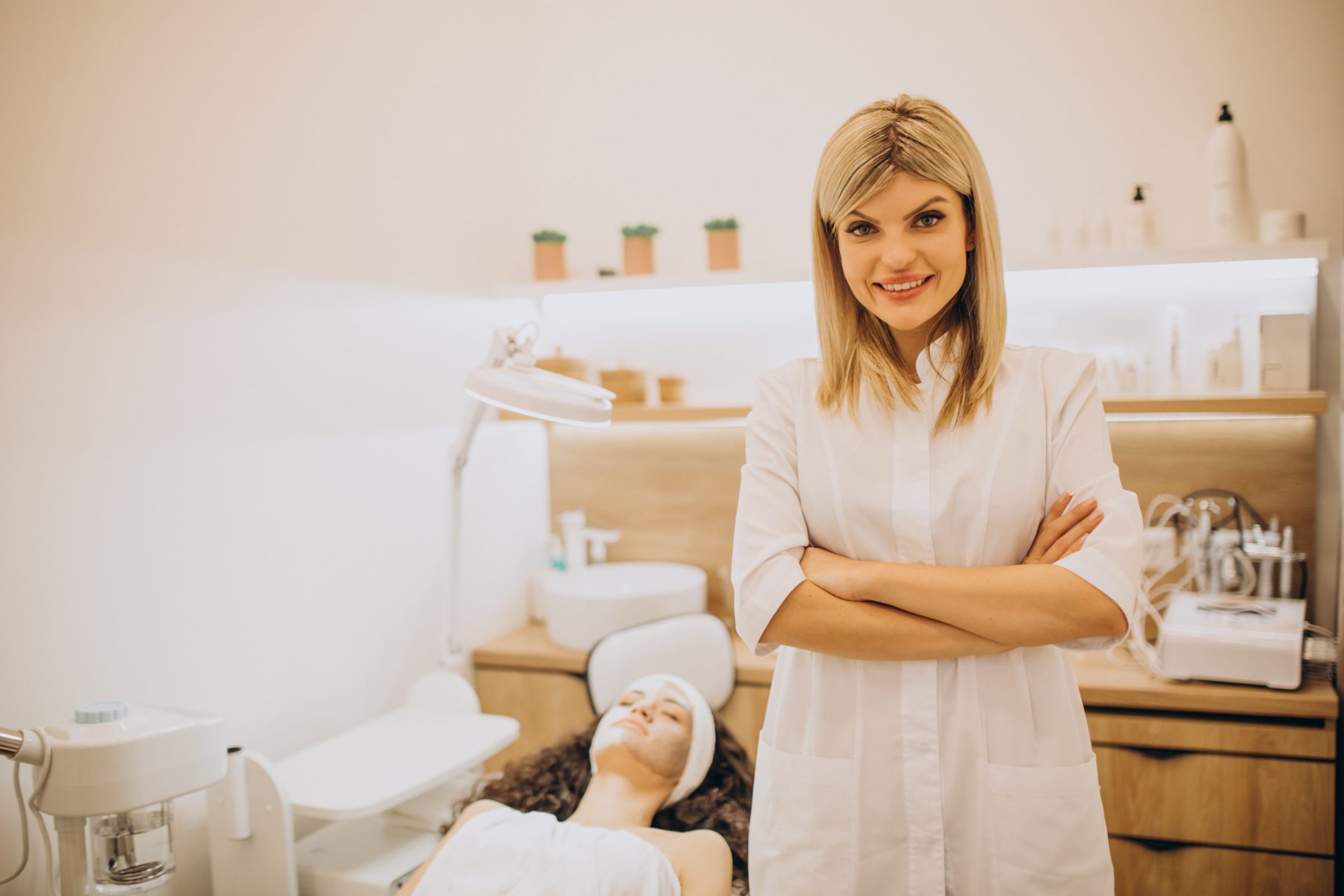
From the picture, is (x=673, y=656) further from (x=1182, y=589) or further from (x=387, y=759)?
(x=1182, y=589)

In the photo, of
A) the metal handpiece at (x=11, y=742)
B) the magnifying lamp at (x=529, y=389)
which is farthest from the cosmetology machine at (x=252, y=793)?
the magnifying lamp at (x=529, y=389)

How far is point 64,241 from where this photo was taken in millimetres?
1672

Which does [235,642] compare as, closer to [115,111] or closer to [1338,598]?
[115,111]

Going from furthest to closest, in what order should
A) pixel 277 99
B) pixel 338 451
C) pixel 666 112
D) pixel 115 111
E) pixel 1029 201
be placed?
1. pixel 666 112
2. pixel 1029 201
3. pixel 338 451
4. pixel 277 99
5. pixel 115 111

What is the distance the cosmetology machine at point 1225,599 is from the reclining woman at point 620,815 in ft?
3.58

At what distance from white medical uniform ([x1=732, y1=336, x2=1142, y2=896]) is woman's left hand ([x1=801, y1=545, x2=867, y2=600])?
3 centimetres

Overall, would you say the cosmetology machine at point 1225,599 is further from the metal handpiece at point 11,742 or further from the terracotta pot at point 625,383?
the metal handpiece at point 11,742

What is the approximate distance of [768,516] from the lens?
1.33 m

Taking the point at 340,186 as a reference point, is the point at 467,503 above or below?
below

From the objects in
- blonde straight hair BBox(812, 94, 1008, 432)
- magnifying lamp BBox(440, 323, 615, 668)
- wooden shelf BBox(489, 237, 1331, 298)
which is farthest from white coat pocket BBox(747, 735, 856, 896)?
wooden shelf BBox(489, 237, 1331, 298)

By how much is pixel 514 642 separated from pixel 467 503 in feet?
1.48

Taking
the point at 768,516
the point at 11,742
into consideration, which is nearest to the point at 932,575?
the point at 768,516

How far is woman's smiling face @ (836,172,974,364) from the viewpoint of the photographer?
125 centimetres

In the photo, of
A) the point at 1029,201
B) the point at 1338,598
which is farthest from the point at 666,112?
the point at 1338,598
